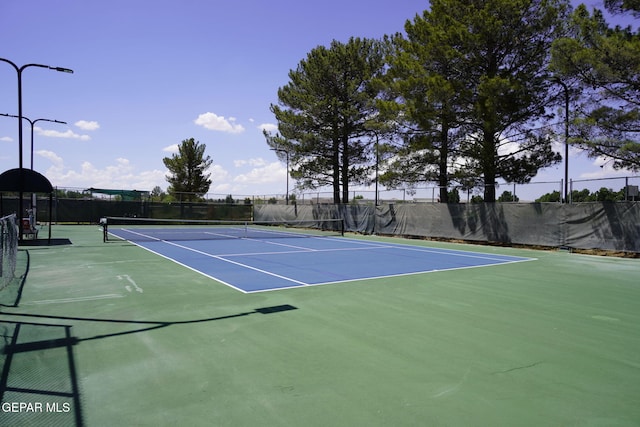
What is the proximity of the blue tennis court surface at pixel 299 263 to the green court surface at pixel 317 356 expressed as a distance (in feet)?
3.38

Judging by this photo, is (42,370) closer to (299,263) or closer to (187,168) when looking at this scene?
(299,263)

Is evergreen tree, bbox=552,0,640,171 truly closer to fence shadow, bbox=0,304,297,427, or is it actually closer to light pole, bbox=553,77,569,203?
light pole, bbox=553,77,569,203

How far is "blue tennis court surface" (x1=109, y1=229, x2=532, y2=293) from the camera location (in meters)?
8.95

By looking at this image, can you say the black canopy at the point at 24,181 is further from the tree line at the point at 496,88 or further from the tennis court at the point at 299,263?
the tree line at the point at 496,88

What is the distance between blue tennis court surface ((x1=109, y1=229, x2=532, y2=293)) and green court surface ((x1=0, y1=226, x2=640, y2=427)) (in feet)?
3.38

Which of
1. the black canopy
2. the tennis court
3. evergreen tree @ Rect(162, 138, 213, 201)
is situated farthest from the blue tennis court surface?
evergreen tree @ Rect(162, 138, 213, 201)

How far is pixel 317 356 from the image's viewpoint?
4383 mm

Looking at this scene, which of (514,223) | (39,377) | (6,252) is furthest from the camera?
(514,223)

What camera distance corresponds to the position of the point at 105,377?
373cm

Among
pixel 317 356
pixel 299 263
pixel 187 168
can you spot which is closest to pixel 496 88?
pixel 299 263

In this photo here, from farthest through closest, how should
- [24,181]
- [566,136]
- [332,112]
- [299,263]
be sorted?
1. [332,112]
2. [566,136]
3. [24,181]
4. [299,263]

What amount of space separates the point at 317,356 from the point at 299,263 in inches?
286

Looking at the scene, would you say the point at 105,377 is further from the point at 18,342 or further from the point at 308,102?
the point at 308,102

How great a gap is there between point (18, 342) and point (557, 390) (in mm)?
5538
